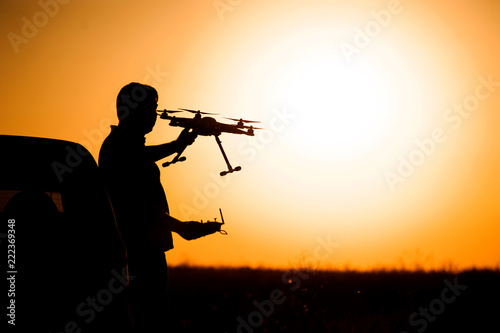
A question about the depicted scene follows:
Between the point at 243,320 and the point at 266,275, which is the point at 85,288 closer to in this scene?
the point at 243,320

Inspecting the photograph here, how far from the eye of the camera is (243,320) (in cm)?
790

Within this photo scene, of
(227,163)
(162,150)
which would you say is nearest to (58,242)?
Result: (162,150)

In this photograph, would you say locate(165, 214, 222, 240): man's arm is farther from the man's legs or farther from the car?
the car

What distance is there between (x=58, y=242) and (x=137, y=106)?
266 cm

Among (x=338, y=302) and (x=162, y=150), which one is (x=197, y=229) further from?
(x=338, y=302)

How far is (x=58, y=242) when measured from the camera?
3275 mm

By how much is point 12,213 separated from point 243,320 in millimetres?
5047

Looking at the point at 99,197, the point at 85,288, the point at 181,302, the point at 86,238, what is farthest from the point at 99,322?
the point at 181,302

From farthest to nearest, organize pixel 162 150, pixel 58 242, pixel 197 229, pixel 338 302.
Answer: pixel 338 302 → pixel 162 150 → pixel 197 229 → pixel 58 242

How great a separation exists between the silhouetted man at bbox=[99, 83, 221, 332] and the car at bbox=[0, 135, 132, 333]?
194cm

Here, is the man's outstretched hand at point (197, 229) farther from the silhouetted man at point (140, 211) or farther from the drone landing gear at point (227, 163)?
the drone landing gear at point (227, 163)

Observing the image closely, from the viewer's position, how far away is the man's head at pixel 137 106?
573 cm

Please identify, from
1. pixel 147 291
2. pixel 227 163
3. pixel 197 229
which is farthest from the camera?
pixel 227 163

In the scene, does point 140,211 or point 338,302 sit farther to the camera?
point 338,302
